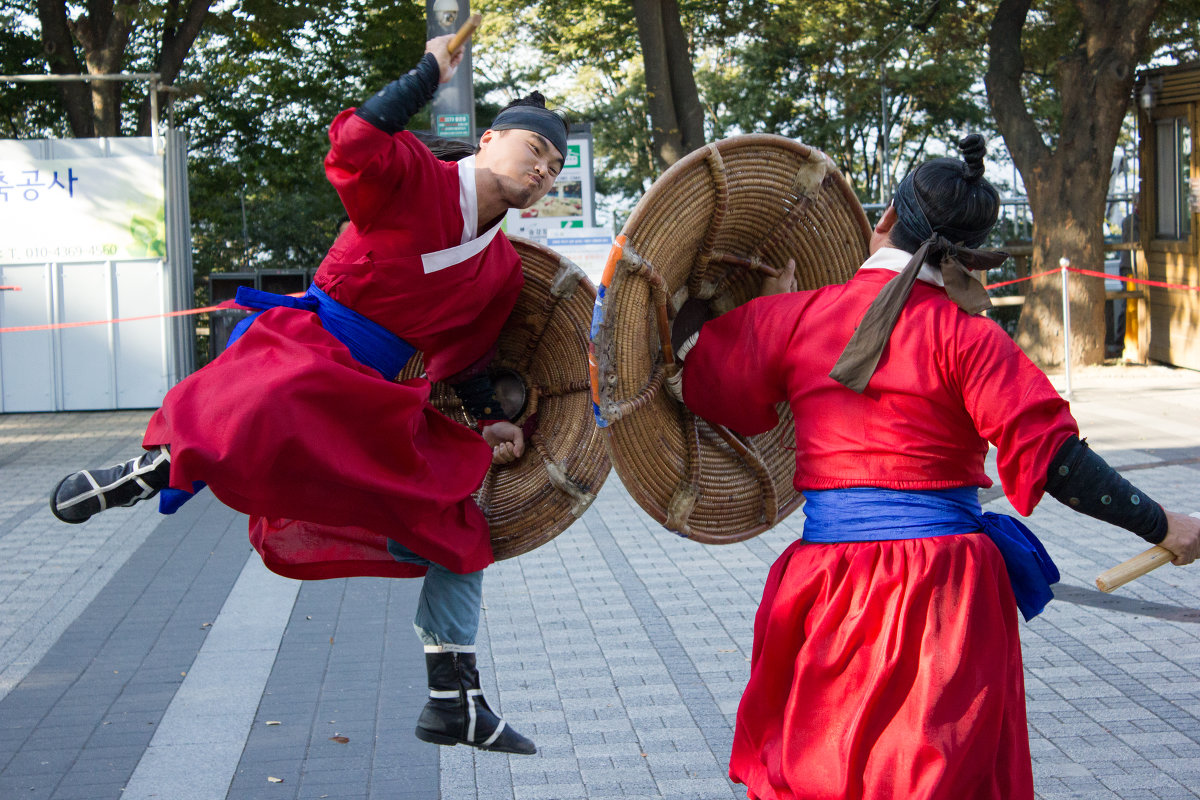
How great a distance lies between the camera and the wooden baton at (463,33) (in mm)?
2746

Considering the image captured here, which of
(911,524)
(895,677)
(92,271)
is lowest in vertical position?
(895,677)

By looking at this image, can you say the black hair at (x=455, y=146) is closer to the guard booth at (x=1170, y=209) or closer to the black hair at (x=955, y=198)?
the black hair at (x=955, y=198)

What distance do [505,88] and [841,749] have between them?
2276 cm

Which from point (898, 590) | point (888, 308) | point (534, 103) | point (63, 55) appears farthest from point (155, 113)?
point (898, 590)

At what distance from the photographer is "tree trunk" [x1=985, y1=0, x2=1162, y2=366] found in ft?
40.4

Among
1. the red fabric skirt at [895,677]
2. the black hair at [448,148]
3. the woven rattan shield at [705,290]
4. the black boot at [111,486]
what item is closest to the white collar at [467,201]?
the black hair at [448,148]

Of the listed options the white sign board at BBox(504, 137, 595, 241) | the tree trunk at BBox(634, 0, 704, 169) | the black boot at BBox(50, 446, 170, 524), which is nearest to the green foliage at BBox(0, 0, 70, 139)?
the tree trunk at BBox(634, 0, 704, 169)

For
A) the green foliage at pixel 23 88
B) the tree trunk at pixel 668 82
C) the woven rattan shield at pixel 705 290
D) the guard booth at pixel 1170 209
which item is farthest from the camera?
the green foliage at pixel 23 88

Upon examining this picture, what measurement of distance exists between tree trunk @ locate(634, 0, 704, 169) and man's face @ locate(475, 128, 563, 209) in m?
10.4

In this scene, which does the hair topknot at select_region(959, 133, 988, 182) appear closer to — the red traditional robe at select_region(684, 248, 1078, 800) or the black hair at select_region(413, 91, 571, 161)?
the red traditional robe at select_region(684, 248, 1078, 800)

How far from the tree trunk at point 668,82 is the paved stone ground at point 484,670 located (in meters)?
6.81

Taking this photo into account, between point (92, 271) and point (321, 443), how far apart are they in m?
10.7

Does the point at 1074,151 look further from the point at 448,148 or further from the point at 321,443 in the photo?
the point at 321,443

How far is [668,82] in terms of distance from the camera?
1341 cm
